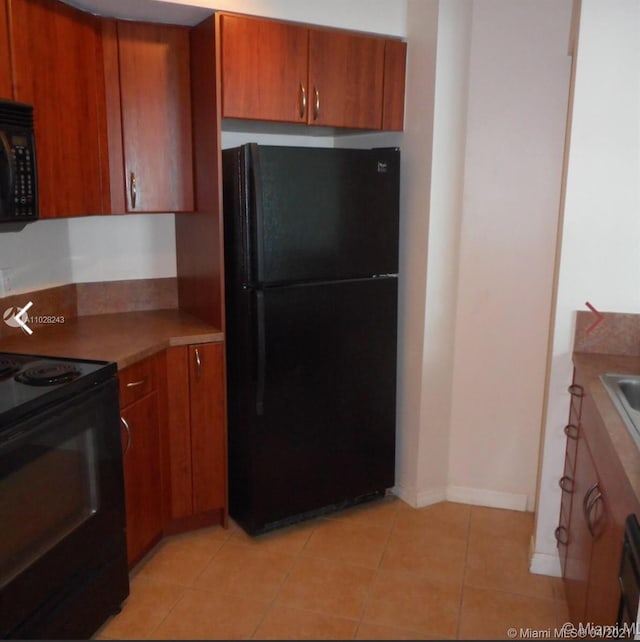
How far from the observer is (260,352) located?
2.51m

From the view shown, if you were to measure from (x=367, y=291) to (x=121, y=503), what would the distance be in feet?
4.26

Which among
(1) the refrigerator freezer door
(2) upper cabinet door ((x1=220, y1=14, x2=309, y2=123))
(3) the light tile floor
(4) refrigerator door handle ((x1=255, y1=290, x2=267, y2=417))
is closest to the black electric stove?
(4) refrigerator door handle ((x1=255, y1=290, x2=267, y2=417))

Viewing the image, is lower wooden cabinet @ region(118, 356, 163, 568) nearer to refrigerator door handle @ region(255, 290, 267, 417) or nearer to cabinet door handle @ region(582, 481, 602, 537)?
refrigerator door handle @ region(255, 290, 267, 417)

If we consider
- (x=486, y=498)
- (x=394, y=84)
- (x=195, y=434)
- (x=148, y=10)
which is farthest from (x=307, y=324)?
(x=148, y=10)

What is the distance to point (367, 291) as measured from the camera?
9.06ft

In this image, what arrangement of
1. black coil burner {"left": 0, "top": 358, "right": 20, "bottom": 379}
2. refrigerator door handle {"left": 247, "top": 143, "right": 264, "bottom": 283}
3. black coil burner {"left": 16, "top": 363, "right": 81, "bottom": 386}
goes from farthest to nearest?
1. refrigerator door handle {"left": 247, "top": 143, "right": 264, "bottom": 283}
2. black coil burner {"left": 0, "top": 358, "right": 20, "bottom": 379}
3. black coil burner {"left": 16, "top": 363, "right": 81, "bottom": 386}

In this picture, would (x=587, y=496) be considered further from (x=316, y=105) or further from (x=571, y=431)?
(x=316, y=105)

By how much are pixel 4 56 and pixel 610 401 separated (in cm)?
212

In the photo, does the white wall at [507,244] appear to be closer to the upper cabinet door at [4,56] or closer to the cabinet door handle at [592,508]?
the cabinet door handle at [592,508]

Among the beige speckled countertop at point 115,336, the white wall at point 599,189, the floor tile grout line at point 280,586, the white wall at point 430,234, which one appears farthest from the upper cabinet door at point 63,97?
the white wall at point 599,189

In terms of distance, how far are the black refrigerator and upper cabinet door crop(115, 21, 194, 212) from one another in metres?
0.23

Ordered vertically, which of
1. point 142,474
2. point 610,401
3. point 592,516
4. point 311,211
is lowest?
point 142,474

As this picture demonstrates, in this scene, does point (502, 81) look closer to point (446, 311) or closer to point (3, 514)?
point (446, 311)

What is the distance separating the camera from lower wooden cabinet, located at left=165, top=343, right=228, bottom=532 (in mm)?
2555
